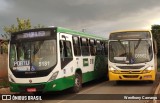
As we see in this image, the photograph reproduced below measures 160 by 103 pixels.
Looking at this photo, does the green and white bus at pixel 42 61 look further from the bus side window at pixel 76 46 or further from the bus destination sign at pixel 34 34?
the bus side window at pixel 76 46

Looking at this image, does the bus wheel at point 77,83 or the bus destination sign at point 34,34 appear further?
the bus wheel at point 77,83

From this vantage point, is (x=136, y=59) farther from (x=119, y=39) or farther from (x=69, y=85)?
(x=69, y=85)

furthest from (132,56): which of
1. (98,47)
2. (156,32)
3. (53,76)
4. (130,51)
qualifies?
(156,32)

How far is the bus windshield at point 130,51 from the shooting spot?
59.5ft

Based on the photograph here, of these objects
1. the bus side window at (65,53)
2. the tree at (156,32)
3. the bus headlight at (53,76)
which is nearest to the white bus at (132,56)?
the bus side window at (65,53)

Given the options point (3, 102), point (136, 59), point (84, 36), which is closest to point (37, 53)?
point (3, 102)

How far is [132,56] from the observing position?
18.2m

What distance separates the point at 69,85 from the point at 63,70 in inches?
40.7

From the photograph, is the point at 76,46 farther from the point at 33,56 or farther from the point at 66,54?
the point at 33,56

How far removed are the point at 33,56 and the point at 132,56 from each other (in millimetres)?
6202

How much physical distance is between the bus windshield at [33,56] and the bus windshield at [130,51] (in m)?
5.38

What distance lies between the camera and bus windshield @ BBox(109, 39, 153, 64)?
59.5ft

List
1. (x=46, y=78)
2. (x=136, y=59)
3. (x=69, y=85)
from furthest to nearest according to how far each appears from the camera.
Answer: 1. (x=136, y=59)
2. (x=69, y=85)
3. (x=46, y=78)

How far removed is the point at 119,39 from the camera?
746 inches
